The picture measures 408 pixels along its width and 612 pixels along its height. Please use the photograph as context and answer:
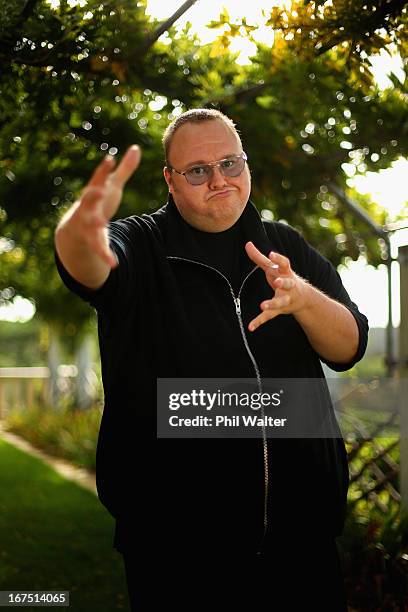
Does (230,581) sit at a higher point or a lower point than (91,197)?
lower

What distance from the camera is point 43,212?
5008 millimetres

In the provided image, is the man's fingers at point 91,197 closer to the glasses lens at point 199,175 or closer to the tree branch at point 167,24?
the glasses lens at point 199,175

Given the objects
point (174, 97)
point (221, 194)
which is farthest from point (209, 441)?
point (174, 97)

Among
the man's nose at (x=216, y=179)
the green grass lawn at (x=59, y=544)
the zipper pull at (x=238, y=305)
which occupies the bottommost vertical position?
the green grass lawn at (x=59, y=544)

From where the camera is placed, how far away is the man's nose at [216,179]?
6.25 ft

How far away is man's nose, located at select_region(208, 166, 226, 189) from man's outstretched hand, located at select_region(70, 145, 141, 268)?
Answer: 50 centimetres

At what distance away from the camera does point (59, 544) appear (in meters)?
5.14

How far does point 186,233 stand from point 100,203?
590mm

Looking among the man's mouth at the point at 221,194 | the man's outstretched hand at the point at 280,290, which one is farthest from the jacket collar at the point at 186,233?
the man's outstretched hand at the point at 280,290

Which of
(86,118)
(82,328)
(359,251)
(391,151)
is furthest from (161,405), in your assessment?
(82,328)

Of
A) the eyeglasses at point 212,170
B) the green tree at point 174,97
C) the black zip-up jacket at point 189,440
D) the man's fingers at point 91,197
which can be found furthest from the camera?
the green tree at point 174,97

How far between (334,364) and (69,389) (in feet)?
35.2

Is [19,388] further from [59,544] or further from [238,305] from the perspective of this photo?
[238,305]

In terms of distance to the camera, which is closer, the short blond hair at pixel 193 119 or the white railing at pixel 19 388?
the short blond hair at pixel 193 119
